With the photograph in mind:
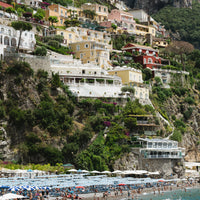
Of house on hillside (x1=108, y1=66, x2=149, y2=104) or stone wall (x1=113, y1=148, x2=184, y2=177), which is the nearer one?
stone wall (x1=113, y1=148, x2=184, y2=177)

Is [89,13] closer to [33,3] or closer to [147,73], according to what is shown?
[33,3]

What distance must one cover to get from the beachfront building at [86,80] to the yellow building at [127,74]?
2249 millimetres

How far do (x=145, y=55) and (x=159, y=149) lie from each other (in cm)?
2841

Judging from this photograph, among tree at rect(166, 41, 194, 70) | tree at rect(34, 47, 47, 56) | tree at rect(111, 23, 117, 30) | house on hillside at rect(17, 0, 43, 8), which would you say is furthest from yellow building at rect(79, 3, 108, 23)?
tree at rect(34, 47, 47, 56)

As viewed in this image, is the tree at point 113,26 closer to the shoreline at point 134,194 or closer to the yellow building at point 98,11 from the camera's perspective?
the yellow building at point 98,11

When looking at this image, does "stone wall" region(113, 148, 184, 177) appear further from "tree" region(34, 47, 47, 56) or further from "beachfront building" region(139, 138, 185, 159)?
"tree" region(34, 47, 47, 56)

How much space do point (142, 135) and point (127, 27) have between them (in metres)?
45.6

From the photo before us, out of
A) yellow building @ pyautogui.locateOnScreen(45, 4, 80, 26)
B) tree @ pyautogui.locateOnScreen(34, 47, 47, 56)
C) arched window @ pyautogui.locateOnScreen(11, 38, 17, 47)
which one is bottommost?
tree @ pyautogui.locateOnScreen(34, 47, 47, 56)

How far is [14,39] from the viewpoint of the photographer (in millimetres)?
63906

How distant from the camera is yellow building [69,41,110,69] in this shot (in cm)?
7500

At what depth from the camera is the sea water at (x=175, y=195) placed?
4749 cm

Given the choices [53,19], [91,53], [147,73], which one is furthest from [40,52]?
[147,73]

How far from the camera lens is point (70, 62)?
68.4m

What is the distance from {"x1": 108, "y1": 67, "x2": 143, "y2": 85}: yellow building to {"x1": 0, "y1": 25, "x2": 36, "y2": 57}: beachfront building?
1408 centimetres
